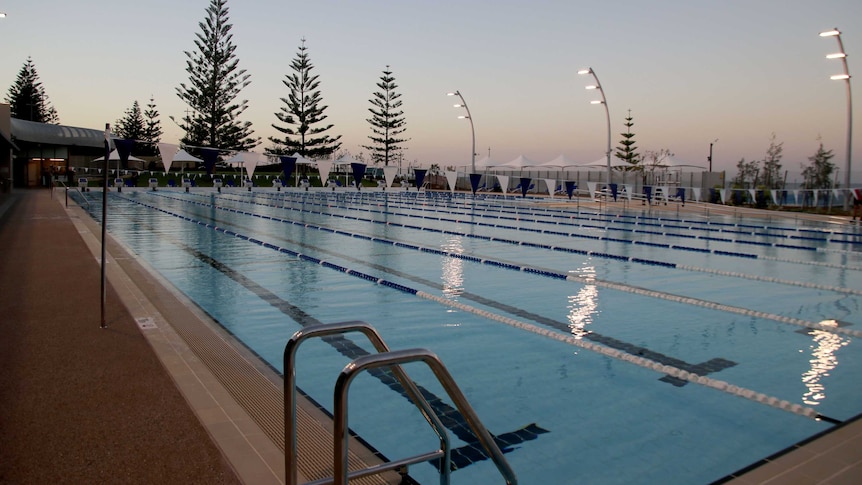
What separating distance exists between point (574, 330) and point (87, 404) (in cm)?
395

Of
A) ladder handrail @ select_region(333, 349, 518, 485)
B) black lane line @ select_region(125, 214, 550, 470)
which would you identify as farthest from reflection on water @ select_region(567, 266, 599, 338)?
ladder handrail @ select_region(333, 349, 518, 485)

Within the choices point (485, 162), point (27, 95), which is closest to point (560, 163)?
point (485, 162)

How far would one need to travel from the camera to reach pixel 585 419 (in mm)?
3564

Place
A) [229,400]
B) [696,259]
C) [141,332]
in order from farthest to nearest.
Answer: [696,259], [141,332], [229,400]

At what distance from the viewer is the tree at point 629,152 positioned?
1870 inches

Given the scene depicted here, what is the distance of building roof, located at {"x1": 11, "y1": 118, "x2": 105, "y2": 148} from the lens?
35.7 metres

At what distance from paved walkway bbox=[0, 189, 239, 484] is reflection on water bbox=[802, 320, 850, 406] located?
3.66m

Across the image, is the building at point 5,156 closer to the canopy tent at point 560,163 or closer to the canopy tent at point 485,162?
the canopy tent at point 485,162

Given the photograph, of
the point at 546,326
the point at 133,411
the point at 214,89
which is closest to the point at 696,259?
the point at 546,326

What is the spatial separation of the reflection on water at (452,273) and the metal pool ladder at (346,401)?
456 centimetres

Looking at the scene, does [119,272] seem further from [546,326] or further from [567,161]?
[567,161]

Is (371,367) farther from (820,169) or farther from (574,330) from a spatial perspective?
(820,169)

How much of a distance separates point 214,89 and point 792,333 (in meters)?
42.5

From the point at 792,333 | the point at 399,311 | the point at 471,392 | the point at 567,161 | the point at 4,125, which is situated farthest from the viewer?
the point at 567,161
